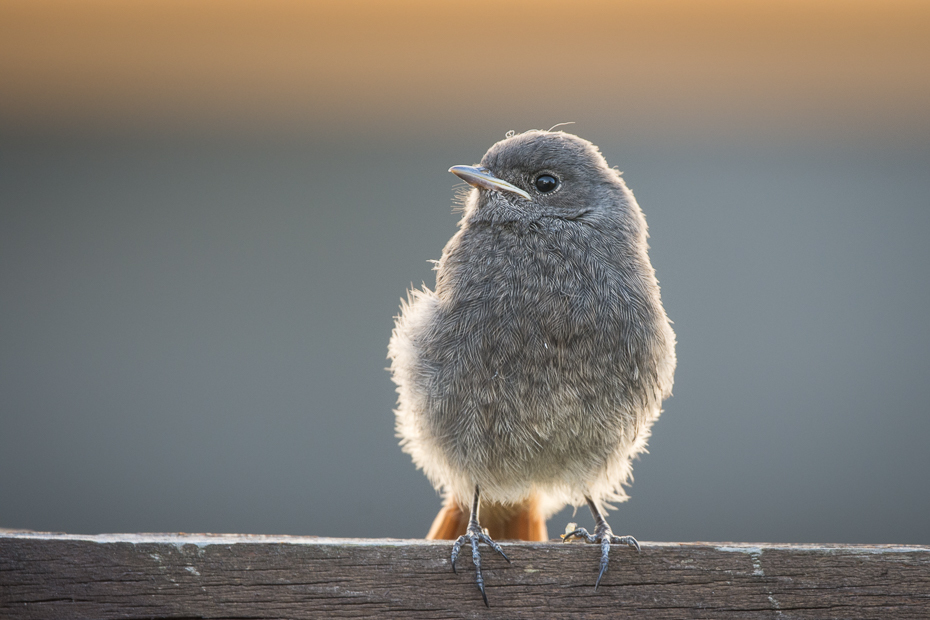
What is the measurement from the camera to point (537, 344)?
2.67m

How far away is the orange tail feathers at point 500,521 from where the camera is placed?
3.20 m

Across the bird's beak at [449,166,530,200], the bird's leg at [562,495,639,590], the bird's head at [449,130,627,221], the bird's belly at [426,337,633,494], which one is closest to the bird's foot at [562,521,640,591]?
the bird's leg at [562,495,639,590]

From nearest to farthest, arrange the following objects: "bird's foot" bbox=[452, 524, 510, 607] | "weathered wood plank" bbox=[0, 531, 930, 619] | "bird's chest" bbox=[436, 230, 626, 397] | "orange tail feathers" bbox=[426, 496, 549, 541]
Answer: "weathered wood plank" bbox=[0, 531, 930, 619], "bird's foot" bbox=[452, 524, 510, 607], "bird's chest" bbox=[436, 230, 626, 397], "orange tail feathers" bbox=[426, 496, 549, 541]

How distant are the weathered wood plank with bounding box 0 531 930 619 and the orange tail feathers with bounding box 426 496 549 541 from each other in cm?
88

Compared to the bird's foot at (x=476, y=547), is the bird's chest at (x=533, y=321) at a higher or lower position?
higher

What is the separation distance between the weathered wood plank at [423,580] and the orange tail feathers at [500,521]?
88 cm

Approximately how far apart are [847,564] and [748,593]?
0.30m

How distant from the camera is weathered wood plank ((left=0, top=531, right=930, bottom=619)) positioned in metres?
2.15

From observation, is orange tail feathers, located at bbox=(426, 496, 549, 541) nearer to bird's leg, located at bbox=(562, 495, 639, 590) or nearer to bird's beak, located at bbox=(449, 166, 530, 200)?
bird's leg, located at bbox=(562, 495, 639, 590)

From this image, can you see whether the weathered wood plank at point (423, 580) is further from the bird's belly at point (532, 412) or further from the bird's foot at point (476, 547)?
the bird's belly at point (532, 412)

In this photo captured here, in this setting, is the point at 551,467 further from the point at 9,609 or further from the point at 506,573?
the point at 9,609

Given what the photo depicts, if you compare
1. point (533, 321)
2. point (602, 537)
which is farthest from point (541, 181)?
point (602, 537)

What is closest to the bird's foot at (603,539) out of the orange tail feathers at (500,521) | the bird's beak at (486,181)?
the orange tail feathers at (500,521)

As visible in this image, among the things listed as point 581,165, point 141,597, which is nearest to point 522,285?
point 581,165
